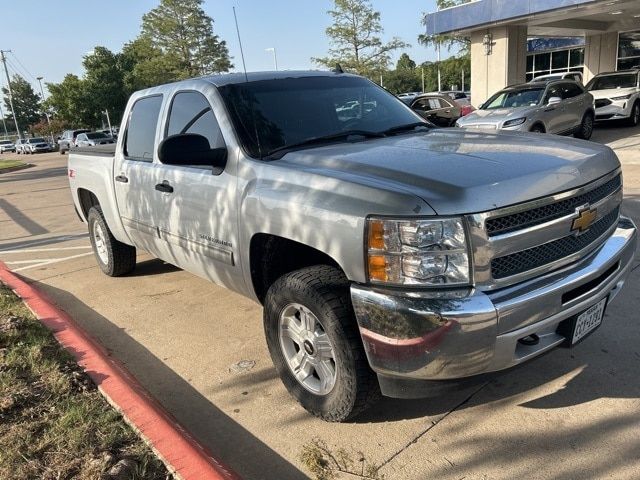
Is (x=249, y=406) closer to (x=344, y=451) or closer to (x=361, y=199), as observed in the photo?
(x=344, y=451)

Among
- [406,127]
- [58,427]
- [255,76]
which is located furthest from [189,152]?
[58,427]

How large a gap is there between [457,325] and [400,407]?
1.04 meters

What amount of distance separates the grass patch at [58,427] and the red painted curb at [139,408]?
0.18 ft

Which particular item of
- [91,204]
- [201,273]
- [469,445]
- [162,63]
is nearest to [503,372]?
[469,445]

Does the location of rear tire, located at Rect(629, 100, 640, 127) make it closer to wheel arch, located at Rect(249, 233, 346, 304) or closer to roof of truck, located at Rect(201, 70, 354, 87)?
roof of truck, located at Rect(201, 70, 354, 87)

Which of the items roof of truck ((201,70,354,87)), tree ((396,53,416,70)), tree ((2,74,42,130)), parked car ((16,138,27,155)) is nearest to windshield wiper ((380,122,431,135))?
roof of truck ((201,70,354,87))

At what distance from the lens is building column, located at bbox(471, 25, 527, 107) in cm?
1773

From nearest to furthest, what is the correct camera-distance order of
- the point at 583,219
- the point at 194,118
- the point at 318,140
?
the point at 583,219, the point at 318,140, the point at 194,118

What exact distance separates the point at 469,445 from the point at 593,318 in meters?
0.93

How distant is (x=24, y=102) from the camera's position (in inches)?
3115

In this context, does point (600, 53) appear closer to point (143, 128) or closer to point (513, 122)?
point (513, 122)

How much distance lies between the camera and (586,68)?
25391 millimetres

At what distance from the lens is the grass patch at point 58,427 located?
8.55 feet

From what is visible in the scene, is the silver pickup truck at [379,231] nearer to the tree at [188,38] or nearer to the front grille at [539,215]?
the front grille at [539,215]
